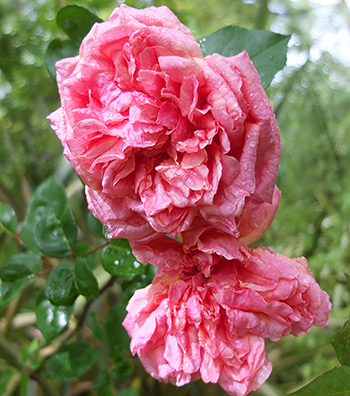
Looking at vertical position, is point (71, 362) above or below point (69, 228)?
below

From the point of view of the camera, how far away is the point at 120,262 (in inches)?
Answer: 11.2

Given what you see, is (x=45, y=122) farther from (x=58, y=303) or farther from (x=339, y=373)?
(x=339, y=373)

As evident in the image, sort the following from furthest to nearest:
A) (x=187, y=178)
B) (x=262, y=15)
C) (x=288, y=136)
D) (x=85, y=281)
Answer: (x=288, y=136) → (x=262, y=15) → (x=85, y=281) → (x=187, y=178)

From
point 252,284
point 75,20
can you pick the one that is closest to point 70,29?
point 75,20

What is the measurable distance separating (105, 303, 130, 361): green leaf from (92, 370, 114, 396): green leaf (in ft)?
0.08

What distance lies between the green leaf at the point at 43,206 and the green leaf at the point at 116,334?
4.0 inches

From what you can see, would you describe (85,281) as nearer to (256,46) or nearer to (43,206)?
(43,206)

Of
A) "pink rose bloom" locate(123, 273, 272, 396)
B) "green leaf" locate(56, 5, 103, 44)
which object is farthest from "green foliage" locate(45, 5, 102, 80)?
"pink rose bloom" locate(123, 273, 272, 396)

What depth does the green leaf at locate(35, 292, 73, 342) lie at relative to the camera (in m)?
0.30

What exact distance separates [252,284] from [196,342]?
5cm

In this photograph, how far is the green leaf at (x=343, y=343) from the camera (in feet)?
0.76

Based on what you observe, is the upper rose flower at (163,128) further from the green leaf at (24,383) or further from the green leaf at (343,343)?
the green leaf at (24,383)

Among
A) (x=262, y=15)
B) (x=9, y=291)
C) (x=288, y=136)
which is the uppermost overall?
(x=262, y=15)

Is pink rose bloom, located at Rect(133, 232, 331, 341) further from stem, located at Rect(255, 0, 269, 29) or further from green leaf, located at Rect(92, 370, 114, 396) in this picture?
stem, located at Rect(255, 0, 269, 29)
